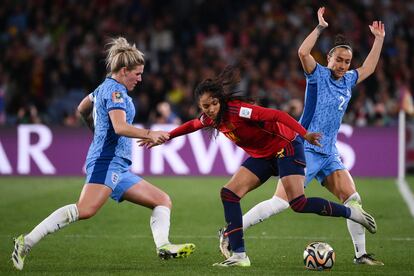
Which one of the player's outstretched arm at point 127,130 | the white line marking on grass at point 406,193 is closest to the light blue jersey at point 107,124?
the player's outstretched arm at point 127,130

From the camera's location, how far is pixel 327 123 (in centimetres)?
870

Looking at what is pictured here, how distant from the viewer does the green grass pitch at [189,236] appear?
817 cm

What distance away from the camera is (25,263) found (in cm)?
845

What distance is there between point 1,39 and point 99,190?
16348mm

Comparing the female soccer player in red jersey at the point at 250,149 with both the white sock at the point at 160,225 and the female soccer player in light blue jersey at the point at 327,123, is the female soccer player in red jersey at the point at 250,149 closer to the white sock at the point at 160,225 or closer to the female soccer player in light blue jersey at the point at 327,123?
the female soccer player in light blue jersey at the point at 327,123

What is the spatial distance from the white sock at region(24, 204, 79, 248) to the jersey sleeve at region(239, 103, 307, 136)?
1.76 m

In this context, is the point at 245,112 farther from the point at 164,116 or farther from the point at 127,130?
the point at 164,116

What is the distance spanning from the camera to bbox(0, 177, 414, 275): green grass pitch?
817 cm

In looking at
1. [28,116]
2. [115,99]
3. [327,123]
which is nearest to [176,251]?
[115,99]

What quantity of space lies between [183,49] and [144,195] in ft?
49.2

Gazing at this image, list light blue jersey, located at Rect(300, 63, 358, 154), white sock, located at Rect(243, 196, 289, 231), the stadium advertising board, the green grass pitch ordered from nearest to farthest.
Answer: the green grass pitch → light blue jersey, located at Rect(300, 63, 358, 154) → white sock, located at Rect(243, 196, 289, 231) → the stadium advertising board

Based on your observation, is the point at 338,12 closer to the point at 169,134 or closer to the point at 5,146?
the point at 5,146

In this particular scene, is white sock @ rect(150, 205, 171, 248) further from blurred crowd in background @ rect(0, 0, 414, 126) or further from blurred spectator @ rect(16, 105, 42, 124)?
blurred spectator @ rect(16, 105, 42, 124)

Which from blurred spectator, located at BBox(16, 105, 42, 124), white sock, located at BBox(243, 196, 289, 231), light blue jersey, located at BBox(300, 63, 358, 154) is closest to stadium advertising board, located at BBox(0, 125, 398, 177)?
blurred spectator, located at BBox(16, 105, 42, 124)
